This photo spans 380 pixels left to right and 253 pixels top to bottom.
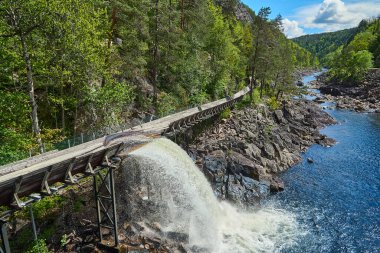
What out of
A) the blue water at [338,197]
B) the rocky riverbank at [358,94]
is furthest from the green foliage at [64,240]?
the rocky riverbank at [358,94]

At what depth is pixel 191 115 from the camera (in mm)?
32344

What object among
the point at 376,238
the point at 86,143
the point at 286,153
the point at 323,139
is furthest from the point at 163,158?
Result: the point at 323,139

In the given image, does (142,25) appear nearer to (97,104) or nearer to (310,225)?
(97,104)

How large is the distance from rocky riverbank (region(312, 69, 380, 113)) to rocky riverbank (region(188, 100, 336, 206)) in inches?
1092

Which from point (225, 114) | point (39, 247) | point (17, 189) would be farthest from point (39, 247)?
point (225, 114)

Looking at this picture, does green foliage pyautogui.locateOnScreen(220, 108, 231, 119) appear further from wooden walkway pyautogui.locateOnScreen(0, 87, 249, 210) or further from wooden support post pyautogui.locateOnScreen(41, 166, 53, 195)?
wooden support post pyautogui.locateOnScreen(41, 166, 53, 195)

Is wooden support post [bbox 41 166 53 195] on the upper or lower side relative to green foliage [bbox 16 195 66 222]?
upper

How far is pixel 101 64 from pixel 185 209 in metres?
13.2

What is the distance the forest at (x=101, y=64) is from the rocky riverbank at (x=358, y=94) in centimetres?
3096

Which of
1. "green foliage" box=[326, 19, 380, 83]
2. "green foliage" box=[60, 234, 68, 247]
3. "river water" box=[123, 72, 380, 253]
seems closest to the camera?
"green foliage" box=[60, 234, 68, 247]

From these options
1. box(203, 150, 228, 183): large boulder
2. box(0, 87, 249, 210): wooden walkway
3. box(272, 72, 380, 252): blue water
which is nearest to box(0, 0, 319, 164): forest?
box(0, 87, 249, 210): wooden walkway

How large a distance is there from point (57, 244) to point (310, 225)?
1837 cm

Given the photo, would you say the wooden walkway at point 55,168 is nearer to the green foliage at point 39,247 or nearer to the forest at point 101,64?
the forest at point 101,64

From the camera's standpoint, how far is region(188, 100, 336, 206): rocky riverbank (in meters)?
28.5
